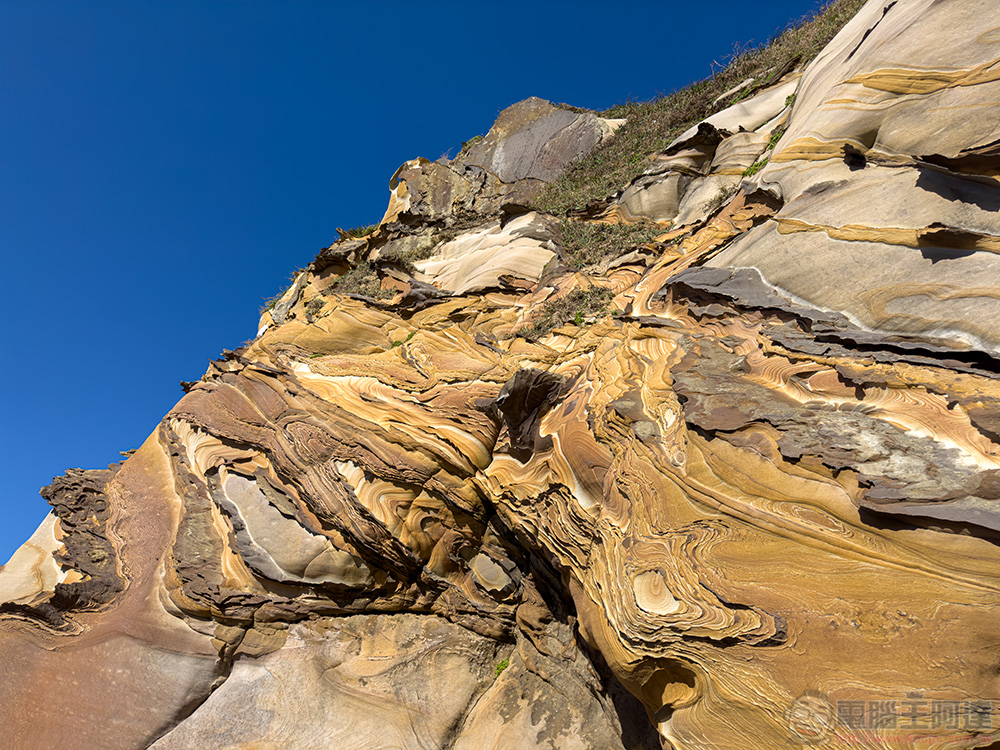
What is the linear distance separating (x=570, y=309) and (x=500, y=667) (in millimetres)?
6015

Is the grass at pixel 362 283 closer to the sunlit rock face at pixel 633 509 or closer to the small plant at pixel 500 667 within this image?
the sunlit rock face at pixel 633 509

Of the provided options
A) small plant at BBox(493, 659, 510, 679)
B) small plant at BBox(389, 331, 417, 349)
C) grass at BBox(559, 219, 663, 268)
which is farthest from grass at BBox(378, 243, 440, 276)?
small plant at BBox(493, 659, 510, 679)

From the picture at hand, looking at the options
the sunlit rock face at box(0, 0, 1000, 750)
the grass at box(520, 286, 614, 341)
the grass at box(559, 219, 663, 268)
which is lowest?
the sunlit rock face at box(0, 0, 1000, 750)

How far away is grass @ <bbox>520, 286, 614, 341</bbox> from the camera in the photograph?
9.08m

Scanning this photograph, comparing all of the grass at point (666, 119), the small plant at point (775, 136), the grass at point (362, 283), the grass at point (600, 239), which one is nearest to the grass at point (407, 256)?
the grass at point (362, 283)

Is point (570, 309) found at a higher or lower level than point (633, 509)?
higher

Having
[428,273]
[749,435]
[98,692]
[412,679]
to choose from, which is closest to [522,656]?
[412,679]

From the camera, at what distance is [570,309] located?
30.7 feet

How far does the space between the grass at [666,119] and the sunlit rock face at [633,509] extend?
16.2 feet

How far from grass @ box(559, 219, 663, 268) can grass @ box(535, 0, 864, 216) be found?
1.33 m

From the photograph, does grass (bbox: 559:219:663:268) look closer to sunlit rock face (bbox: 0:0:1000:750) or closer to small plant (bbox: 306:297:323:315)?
sunlit rock face (bbox: 0:0:1000:750)

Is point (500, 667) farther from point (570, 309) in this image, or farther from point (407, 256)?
point (407, 256)

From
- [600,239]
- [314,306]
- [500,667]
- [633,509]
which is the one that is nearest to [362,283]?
[314,306]

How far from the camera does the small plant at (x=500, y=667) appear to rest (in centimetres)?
691
